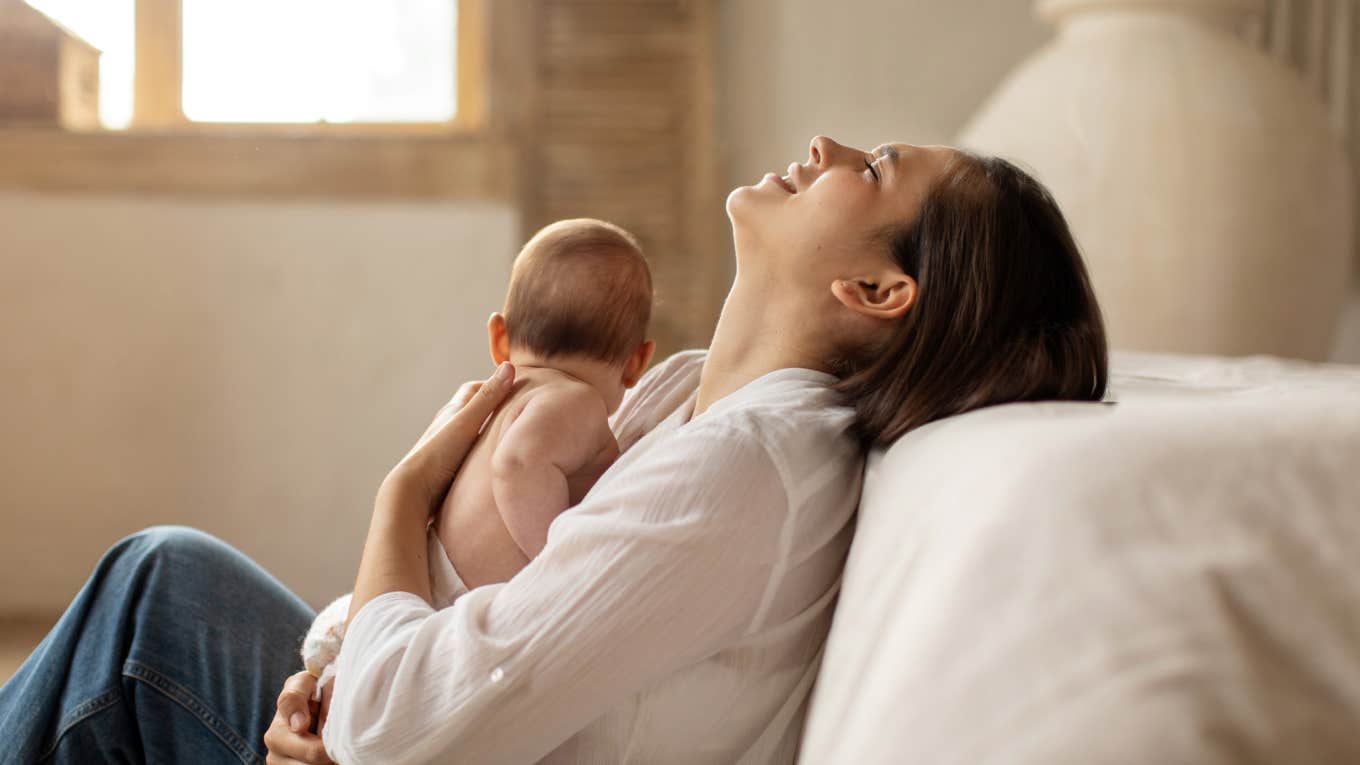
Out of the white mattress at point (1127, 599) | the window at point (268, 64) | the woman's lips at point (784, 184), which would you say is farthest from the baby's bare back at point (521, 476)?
the window at point (268, 64)

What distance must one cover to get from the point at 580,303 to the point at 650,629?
458 mm

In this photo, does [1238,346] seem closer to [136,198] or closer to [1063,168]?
[1063,168]

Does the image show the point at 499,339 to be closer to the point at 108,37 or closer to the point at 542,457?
the point at 542,457

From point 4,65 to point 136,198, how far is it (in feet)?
1.62

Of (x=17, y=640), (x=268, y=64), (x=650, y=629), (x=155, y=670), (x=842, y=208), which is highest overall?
(x=268, y=64)

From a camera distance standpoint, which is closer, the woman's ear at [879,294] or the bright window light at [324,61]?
the woman's ear at [879,294]

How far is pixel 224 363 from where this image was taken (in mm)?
2852

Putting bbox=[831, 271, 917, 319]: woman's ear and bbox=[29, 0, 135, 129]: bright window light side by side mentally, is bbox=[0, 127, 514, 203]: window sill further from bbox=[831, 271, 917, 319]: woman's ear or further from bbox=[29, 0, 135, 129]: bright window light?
bbox=[831, 271, 917, 319]: woman's ear

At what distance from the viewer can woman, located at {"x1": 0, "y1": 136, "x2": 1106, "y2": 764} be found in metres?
0.77

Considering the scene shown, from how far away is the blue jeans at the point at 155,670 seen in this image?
46.6 inches

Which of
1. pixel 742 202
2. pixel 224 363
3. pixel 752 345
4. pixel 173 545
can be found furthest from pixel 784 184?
pixel 224 363

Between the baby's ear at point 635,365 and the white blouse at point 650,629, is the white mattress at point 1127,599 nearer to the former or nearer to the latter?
the white blouse at point 650,629

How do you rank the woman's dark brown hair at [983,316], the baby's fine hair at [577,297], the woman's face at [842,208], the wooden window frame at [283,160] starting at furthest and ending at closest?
the wooden window frame at [283,160], the baby's fine hair at [577,297], the woman's face at [842,208], the woman's dark brown hair at [983,316]

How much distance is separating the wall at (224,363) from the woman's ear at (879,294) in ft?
6.42
